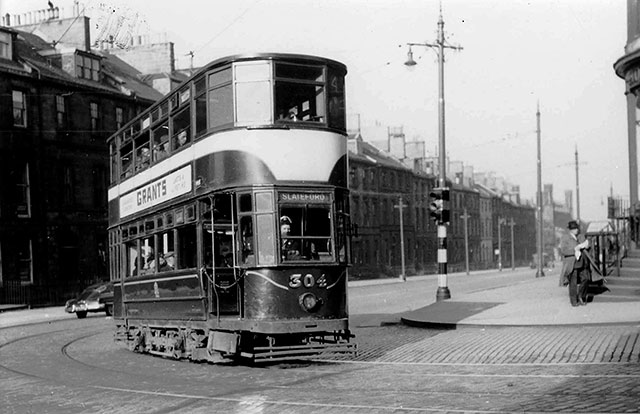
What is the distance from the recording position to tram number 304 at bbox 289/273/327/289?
11867 millimetres

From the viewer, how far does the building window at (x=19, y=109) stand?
39.0 metres

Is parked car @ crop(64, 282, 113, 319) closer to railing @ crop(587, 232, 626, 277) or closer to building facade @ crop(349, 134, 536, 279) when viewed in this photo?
railing @ crop(587, 232, 626, 277)

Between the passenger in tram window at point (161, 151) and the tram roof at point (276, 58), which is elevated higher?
the tram roof at point (276, 58)

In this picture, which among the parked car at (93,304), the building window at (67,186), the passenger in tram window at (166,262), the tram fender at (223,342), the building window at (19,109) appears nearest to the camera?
the tram fender at (223,342)

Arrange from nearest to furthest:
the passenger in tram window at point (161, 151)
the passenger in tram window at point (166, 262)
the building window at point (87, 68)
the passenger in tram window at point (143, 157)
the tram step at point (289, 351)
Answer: the tram step at point (289, 351) < the passenger in tram window at point (166, 262) < the passenger in tram window at point (161, 151) < the passenger in tram window at point (143, 157) < the building window at point (87, 68)

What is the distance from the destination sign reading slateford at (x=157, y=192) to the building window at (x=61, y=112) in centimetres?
2582

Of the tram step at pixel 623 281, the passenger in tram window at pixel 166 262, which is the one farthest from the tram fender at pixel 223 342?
the tram step at pixel 623 281

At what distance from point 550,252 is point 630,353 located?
4864 inches

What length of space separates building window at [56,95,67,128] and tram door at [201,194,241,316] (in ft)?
102

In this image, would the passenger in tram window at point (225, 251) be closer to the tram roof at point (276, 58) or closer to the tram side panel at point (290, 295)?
the tram side panel at point (290, 295)

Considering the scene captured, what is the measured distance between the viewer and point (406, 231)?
7831 cm

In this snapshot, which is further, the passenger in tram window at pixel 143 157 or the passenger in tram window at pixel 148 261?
the passenger in tram window at pixel 143 157

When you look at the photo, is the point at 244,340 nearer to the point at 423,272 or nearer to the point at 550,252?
the point at 423,272

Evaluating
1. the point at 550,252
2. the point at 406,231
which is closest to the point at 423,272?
the point at 406,231
